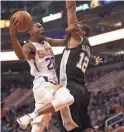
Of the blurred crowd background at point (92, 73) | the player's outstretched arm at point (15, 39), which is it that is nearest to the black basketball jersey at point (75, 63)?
the player's outstretched arm at point (15, 39)

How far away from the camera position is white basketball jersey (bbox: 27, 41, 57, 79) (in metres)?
4.36

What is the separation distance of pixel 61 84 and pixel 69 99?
Answer: 0.34 metres

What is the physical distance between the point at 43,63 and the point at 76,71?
0.39 meters

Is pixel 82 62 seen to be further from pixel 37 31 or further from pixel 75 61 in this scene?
pixel 37 31

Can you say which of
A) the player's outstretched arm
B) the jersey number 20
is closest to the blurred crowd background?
the jersey number 20

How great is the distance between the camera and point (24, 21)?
14.0 feet

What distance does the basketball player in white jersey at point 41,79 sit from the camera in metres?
4.07

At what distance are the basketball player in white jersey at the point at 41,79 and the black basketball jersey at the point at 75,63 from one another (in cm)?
15

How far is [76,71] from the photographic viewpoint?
4258 mm

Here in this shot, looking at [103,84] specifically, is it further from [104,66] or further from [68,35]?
[68,35]

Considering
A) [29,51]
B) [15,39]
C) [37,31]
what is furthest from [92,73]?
[15,39]

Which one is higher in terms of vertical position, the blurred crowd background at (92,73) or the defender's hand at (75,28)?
the defender's hand at (75,28)

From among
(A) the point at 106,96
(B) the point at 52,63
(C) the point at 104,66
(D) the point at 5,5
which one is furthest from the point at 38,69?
(D) the point at 5,5

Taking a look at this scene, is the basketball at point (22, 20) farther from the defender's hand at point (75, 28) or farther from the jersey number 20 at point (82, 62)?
the jersey number 20 at point (82, 62)
